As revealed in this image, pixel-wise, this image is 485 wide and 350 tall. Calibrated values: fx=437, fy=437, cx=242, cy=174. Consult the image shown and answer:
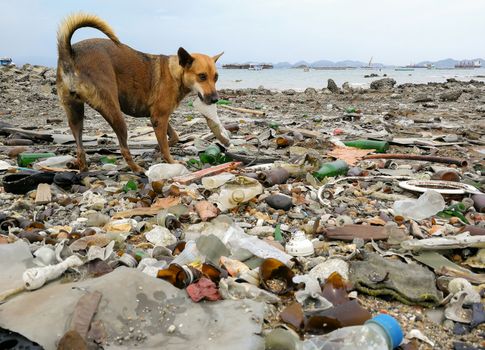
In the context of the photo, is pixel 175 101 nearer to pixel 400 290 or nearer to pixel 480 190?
pixel 480 190

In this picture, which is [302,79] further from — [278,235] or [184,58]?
[278,235]

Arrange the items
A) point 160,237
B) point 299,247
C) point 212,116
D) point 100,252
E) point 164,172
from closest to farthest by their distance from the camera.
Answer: point 100,252 < point 299,247 < point 160,237 < point 164,172 < point 212,116

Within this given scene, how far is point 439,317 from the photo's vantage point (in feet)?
7.07

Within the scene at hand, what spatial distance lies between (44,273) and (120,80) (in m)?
3.51

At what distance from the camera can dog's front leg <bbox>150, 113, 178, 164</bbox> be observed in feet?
18.3

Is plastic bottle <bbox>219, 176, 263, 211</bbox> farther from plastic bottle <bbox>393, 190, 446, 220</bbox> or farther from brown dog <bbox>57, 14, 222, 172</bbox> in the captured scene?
brown dog <bbox>57, 14, 222, 172</bbox>

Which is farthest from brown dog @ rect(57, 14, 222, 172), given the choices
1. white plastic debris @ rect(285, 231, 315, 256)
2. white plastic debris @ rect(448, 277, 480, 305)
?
white plastic debris @ rect(448, 277, 480, 305)

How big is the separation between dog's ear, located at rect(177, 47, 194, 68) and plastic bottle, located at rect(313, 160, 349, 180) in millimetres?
2147

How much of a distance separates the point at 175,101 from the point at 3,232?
2943mm

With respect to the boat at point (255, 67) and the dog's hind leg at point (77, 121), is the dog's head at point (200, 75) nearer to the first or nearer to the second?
the dog's hind leg at point (77, 121)

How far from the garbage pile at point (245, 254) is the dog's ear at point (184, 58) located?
114 centimetres

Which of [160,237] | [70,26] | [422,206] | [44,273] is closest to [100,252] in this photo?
[44,273]

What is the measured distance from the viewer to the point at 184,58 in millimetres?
5469

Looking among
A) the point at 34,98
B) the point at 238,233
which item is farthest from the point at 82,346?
the point at 34,98
